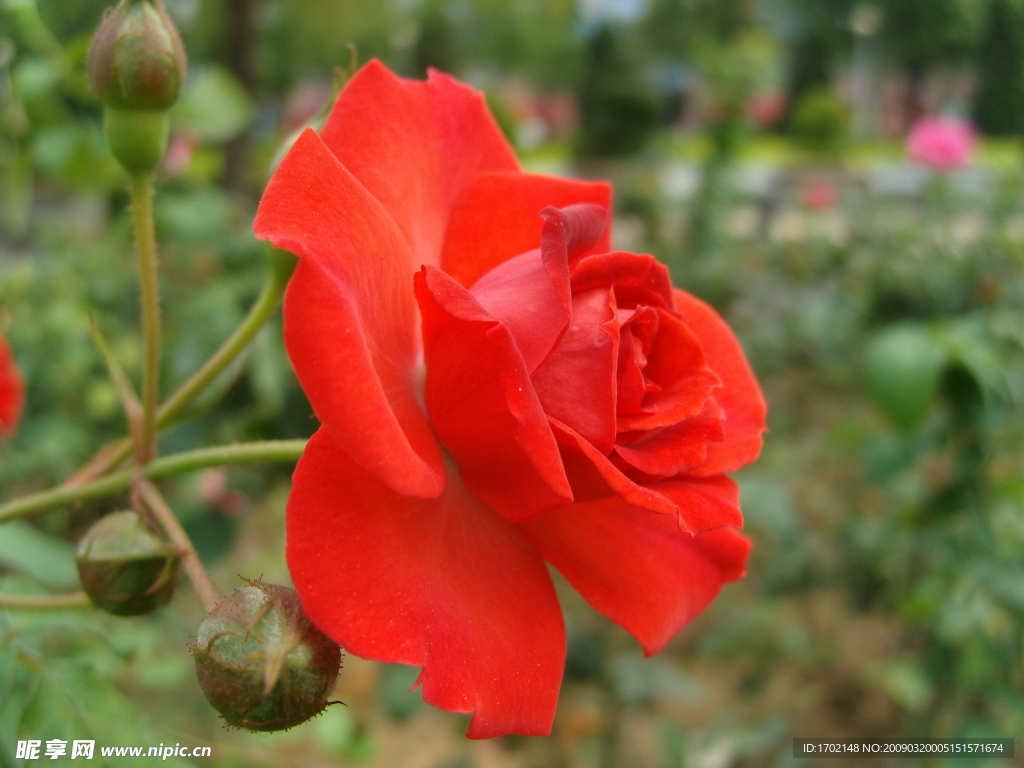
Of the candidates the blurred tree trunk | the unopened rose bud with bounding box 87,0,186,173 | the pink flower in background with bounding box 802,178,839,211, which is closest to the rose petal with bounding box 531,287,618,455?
the unopened rose bud with bounding box 87,0,186,173

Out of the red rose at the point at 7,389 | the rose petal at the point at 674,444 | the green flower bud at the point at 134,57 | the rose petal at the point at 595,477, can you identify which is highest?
the green flower bud at the point at 134,57

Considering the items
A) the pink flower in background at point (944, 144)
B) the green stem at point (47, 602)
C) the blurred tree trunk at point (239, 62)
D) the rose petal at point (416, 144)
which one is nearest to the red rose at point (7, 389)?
the green stem at point (47, 602)

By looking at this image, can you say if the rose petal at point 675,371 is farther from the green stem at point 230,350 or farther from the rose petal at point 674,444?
the green stem at point 230,350

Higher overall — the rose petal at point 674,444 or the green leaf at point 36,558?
the rose petal at point 674,444

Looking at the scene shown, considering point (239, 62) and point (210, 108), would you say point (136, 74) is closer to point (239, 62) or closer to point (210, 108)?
point (210, 108)

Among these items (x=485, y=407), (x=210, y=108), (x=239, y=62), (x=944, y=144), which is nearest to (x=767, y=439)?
(x=944, y=144)

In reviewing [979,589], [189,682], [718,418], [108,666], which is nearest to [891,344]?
[979,589]

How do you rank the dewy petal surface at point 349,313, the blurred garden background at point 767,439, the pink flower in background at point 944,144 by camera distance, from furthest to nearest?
the pink flower in background at point 944,144 → the blurred garden background at point 767,439 → the dewy petal surface at point 349,313
